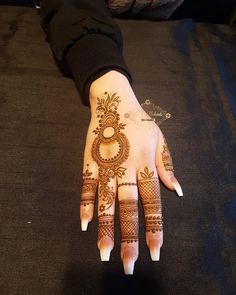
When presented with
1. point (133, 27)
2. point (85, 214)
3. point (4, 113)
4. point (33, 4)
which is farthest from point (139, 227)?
point (33, 4)

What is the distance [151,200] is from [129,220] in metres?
0.05

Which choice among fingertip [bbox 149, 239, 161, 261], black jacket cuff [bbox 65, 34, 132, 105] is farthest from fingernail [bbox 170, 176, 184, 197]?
black jacket cuff [bbox 65, 34, 132, 105]

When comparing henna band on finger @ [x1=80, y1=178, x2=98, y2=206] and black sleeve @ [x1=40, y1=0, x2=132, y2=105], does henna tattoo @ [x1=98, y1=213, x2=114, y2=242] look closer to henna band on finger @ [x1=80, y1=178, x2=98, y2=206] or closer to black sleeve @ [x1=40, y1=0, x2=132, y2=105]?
henna band on finger @ [x1=80, y1=178, x2=98, y2=206]

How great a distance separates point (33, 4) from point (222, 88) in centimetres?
56

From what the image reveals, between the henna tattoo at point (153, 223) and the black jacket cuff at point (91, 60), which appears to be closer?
the henna tattoo at point (153, 223)

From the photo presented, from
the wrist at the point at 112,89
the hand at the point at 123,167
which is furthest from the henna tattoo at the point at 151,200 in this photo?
the wrist at the point at 112,89

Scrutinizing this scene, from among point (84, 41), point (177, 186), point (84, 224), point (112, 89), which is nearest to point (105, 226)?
point (84, 224)

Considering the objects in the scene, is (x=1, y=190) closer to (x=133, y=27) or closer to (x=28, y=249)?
(x=28, y=249)

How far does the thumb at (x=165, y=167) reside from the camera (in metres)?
0.53

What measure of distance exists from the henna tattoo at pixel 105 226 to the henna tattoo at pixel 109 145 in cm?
2

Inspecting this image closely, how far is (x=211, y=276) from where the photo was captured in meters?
0.47

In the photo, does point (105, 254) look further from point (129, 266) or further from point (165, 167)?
point (165, 167)

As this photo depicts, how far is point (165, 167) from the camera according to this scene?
0.54 meters

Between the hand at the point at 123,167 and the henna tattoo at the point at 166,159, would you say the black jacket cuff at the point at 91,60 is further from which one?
the henna tattoo at the point at 166,159
